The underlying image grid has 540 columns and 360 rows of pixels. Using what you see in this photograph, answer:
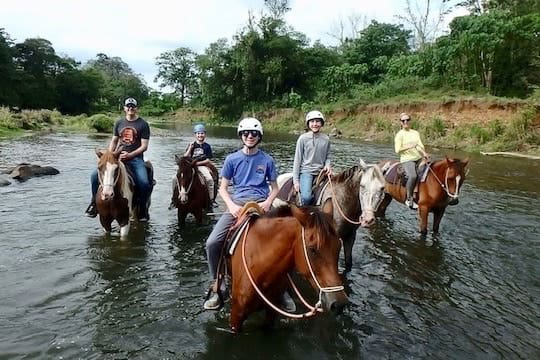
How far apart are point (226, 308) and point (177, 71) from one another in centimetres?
10079

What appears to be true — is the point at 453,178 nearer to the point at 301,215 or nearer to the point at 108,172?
the point at 301,215

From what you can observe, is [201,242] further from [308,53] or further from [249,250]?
[308,53]

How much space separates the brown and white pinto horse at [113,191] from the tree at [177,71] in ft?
310

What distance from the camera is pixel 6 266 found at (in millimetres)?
6707

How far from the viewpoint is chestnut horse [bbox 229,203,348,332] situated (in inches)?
131

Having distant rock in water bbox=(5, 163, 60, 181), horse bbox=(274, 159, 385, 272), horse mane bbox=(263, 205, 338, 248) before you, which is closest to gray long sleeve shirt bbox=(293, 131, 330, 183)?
horse bbox=(274, 159, 385, 272)

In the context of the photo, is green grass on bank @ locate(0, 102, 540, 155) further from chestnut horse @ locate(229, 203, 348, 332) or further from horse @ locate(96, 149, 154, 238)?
chestnut horse @ locate(229, 203, 348, 332)

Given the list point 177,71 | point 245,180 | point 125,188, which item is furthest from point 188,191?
point 177,71

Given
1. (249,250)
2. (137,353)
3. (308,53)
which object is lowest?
(137,353)

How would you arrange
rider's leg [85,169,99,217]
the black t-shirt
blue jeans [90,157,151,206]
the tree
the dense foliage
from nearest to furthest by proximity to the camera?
rider's leg [85,169,99,217]
the black t-shirt
blue jeans [90,157,151,206]
the dense foliage
the tree

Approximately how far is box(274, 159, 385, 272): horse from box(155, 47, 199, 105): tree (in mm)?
96305

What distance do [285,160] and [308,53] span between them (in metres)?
44.5

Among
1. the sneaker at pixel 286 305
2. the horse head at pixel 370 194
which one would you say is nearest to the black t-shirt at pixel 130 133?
the horse head at pixel 370 194

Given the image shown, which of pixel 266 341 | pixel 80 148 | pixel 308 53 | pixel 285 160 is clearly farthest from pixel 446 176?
pixel 308 53
